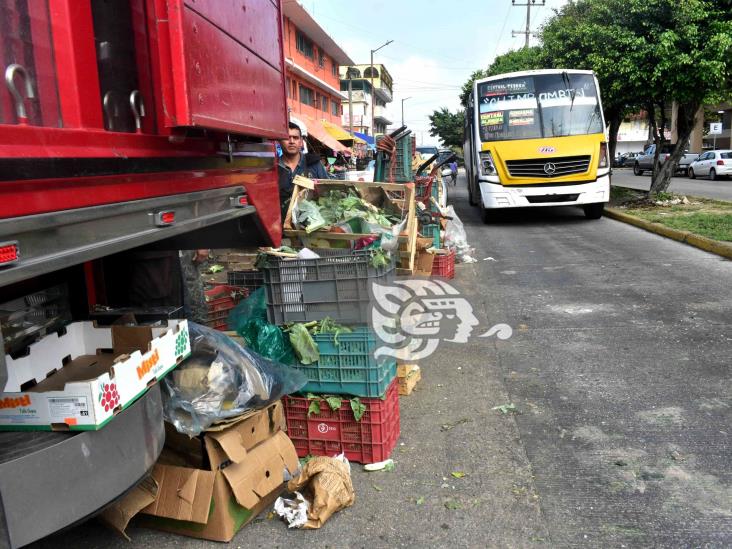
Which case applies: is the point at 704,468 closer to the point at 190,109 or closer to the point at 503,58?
the point at 190,109

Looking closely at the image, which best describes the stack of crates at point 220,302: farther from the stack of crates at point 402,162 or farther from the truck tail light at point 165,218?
the stack of crates at point 402,162

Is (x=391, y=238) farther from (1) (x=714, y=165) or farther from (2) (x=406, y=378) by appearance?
(1) (x=714, y=165)

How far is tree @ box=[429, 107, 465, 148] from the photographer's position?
2864 inches

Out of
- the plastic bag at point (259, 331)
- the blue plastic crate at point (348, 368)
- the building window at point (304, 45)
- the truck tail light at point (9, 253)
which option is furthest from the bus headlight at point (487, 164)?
the building window at point (304, 45)

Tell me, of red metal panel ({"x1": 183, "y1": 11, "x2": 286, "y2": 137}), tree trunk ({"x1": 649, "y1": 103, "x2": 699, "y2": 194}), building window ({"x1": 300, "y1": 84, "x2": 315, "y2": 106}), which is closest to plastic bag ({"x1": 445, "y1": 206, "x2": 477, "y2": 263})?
red metal panel ({"x1": 183, "y1": 11, "x2": 286, "y2": 137})

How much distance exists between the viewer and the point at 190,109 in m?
1.95

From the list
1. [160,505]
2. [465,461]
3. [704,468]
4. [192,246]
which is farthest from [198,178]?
[704,468]

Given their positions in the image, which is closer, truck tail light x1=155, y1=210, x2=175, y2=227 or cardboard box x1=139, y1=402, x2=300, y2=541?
truck tail light x1=155, y1=210, x2=175, y2=227

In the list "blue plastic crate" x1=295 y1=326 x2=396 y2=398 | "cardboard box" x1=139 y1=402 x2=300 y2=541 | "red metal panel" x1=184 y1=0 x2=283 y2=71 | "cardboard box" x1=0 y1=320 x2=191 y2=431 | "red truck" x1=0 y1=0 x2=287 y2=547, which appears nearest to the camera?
"red truck" x1=0 y1=0 x2=287 y2=547

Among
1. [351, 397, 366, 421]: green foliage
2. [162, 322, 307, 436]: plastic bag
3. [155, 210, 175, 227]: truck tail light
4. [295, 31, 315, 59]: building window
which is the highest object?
[295, 31, 315, 59]: building window

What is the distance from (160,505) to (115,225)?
1576 millimetres

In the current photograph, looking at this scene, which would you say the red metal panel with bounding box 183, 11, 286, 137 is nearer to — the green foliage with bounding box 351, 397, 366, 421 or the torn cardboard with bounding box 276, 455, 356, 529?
the green foliage with bounding box 351, 397, 366, 421

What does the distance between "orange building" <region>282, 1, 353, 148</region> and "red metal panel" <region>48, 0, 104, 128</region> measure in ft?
84.5

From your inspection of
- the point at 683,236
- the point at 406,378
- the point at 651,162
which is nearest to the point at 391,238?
the point at 406,378
